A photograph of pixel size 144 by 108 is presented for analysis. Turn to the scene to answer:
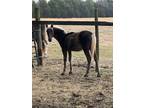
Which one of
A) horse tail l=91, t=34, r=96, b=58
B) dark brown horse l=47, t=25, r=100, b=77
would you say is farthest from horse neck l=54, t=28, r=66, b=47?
horse tail l=91, t=34, r=96, b=58

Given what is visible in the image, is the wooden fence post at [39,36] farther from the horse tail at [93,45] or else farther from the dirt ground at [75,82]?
the horse tail at [93,45]

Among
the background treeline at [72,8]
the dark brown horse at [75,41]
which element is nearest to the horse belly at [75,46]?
the dark brown horse at [75,41]

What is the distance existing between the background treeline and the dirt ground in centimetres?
7

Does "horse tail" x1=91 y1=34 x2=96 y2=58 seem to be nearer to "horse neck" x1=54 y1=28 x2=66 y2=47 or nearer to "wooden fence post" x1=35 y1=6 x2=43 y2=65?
"horse neck" x1=54 y1=28 x2=66 y2=47

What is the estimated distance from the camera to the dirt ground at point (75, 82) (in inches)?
69.3

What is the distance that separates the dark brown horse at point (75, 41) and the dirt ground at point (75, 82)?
0.02 meters

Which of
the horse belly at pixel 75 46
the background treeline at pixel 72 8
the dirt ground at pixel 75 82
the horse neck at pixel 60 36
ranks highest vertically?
the background treeline at pixel 72 8

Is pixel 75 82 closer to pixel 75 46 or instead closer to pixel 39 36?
pixel 75 46

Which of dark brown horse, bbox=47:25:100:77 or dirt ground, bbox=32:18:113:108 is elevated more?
dark brown horse, bbox=47:25:100:77

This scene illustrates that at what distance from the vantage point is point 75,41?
6.05 feet

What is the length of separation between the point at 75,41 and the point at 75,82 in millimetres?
200

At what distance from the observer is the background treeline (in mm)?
1764

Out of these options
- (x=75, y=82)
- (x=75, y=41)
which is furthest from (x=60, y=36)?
(x=75, y=82)
